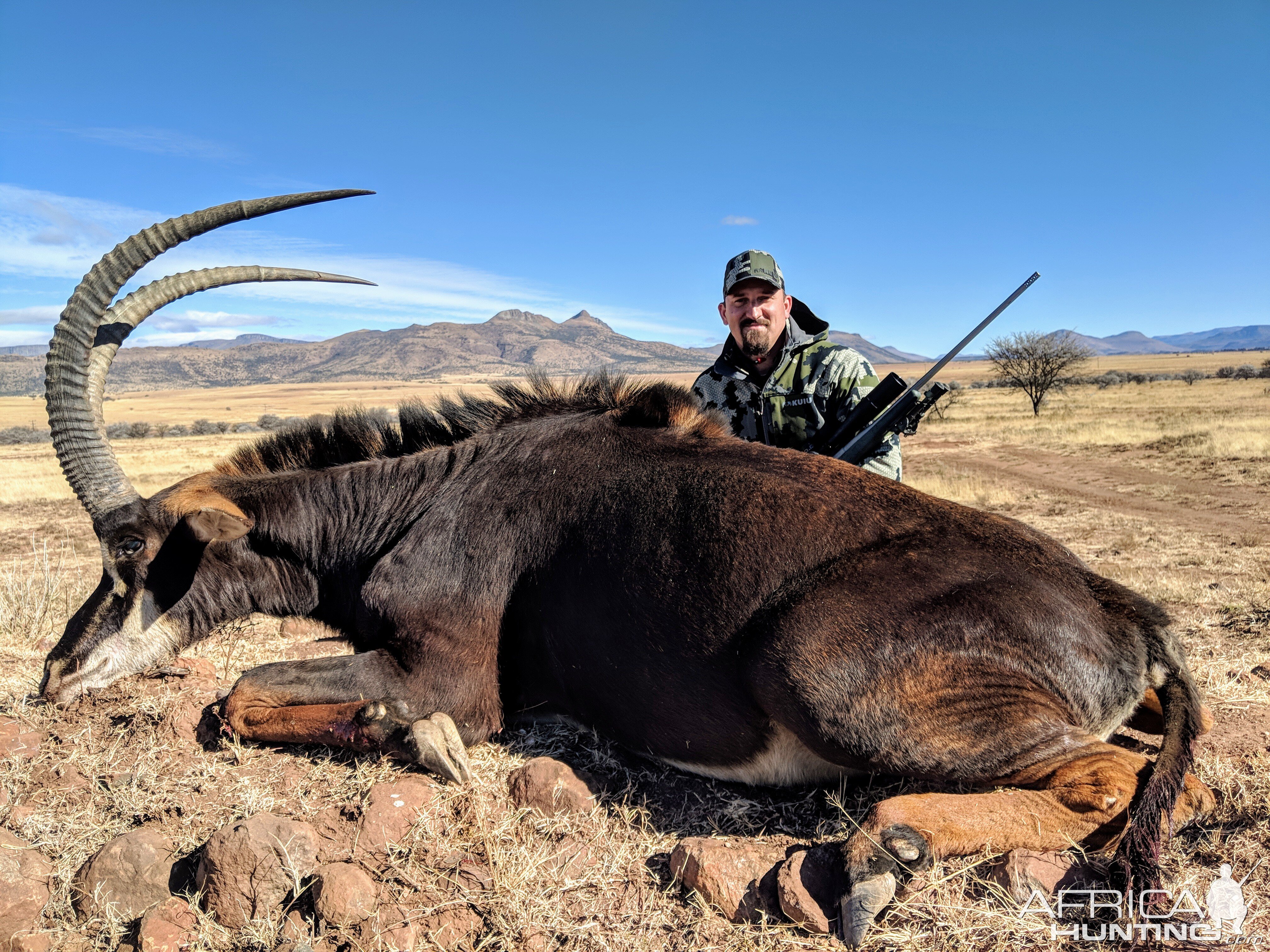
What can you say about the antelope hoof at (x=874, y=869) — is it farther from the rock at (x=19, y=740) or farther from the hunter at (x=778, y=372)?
the rock at (x=19, y=740)

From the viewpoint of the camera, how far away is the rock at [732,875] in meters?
3.20

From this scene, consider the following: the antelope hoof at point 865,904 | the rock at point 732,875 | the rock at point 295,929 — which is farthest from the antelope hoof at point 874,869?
the rock at point 295,929

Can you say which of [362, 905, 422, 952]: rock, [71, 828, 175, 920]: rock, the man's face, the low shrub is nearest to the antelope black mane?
the man's face

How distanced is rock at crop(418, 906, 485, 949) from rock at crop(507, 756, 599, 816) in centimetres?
69

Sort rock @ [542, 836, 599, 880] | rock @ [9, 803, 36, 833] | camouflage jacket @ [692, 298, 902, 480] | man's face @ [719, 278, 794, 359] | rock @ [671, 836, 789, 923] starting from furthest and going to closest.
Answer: camouflage jacket @ [692, 298, 902, 480]
man's face @ [719, 278, 794, 359]
rock @ [9, 803, 36, 833]
rock @ [542, 836, 599, 880]
rock @ [671, 836, 789, 923]

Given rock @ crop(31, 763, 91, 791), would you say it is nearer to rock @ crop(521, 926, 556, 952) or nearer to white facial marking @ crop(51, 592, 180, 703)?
white facial marking @ crop(51, 592, 180, 703)

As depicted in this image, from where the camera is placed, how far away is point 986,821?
3.12 metres

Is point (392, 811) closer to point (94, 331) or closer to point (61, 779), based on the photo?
point (61, 779)

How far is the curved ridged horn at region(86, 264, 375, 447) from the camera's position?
15.3 ft

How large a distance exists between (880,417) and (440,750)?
4.06m

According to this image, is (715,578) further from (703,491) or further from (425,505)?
(425,505)

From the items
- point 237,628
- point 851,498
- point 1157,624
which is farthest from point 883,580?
point 237,628

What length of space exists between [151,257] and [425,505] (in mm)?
2187

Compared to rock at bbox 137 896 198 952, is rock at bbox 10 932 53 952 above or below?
below
